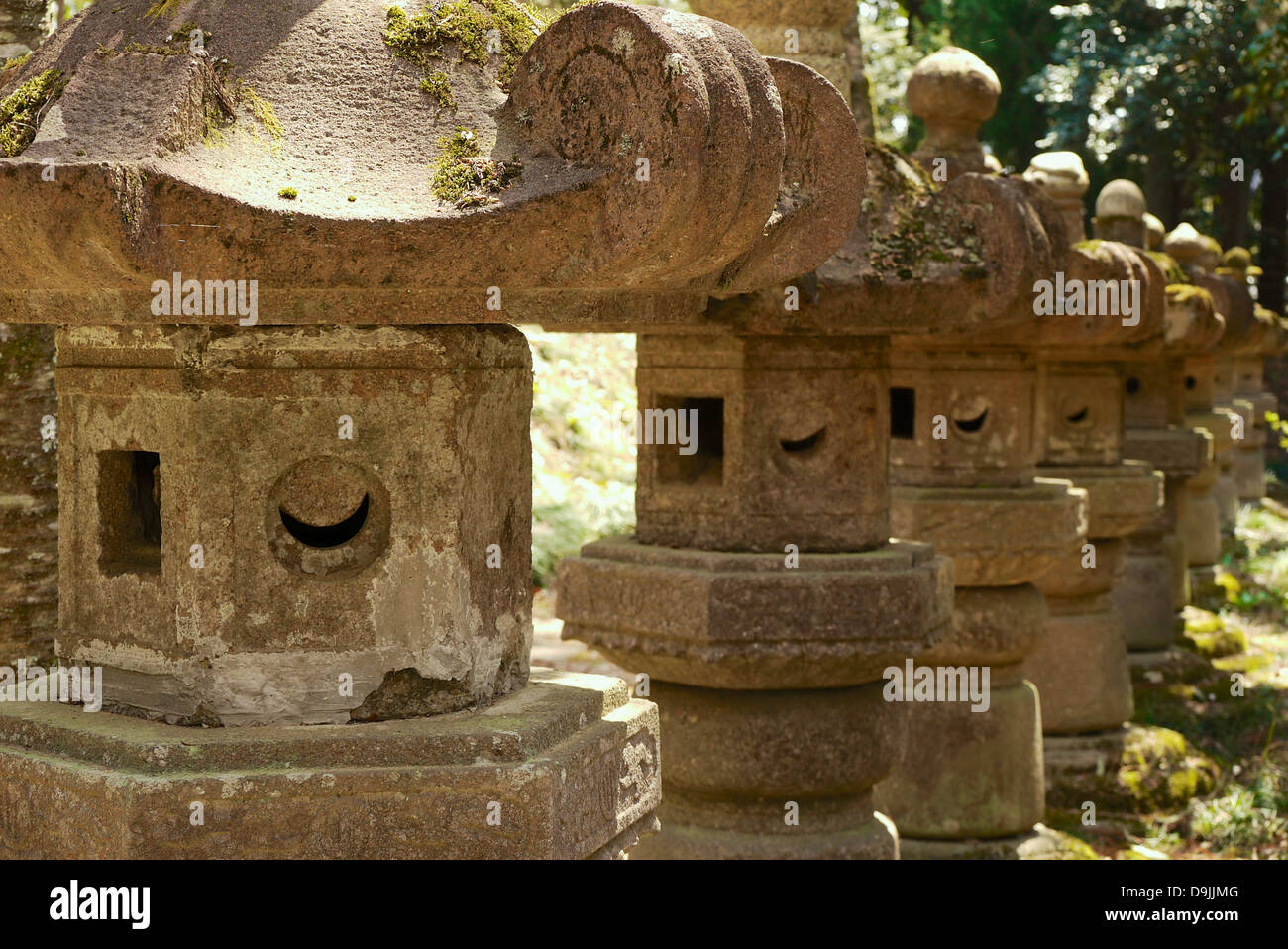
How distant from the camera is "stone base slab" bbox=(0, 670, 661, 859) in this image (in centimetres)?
255

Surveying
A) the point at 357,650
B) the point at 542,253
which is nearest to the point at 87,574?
the point at 357,650

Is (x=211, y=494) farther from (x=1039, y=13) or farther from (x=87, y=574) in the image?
(x=1039, y=13)

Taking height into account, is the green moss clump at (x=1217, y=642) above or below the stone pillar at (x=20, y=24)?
below

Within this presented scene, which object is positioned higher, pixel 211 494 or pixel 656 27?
pixel 656 27

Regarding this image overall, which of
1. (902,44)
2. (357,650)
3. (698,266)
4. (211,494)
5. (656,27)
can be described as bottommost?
(357,650)

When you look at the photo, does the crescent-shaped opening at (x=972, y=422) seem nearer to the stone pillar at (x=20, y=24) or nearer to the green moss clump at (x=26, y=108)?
the stone pillar at (x=20, y=24)

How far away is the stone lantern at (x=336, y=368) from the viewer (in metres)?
2.44

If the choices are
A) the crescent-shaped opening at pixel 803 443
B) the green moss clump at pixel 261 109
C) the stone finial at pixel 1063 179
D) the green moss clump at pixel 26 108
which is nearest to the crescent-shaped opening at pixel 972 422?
the stone finial at pixel 1063 179

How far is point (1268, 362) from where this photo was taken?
25969 mm

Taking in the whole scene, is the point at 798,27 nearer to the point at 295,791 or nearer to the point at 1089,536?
the point at 295,791

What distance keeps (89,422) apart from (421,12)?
96 cm

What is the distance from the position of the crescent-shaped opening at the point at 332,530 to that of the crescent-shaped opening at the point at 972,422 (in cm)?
385

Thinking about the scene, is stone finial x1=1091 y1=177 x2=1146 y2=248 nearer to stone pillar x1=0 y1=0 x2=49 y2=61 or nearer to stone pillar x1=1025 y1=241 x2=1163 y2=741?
stone pillar x1=1025 y1=241 x2=1163 y2=741

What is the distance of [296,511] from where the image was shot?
110 inches
